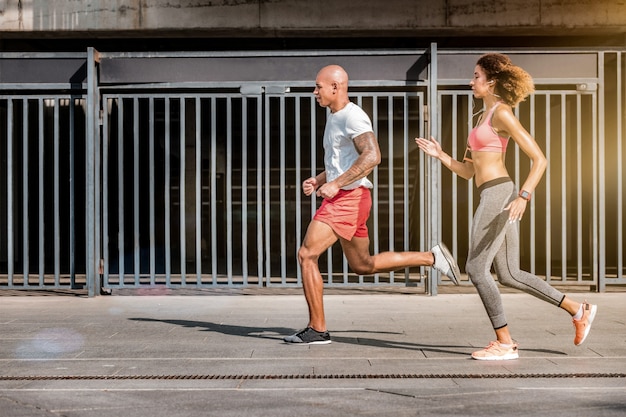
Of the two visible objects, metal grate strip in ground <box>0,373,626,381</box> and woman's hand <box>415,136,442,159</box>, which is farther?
woman's hand <box>415,136,442,159</box>

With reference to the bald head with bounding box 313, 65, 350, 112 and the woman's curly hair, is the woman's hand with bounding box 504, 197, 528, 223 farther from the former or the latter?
the bald head with bounding box 313, 65, 350, 112

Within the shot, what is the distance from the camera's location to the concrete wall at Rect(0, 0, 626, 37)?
11.3 m

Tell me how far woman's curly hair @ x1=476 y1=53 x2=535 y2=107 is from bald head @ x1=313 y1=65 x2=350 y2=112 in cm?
105

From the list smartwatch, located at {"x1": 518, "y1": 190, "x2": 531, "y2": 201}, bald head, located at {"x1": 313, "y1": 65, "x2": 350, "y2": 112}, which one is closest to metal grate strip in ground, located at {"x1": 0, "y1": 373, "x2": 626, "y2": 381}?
smartwatch, located at {"x1": 518, "y1": 190, "x2": 531, "y2": 201}

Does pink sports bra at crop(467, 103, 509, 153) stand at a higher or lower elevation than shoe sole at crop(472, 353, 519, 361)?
higher

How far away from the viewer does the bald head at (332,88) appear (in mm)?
6219

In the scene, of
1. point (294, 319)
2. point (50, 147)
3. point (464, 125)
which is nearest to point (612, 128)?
point (464, 125)

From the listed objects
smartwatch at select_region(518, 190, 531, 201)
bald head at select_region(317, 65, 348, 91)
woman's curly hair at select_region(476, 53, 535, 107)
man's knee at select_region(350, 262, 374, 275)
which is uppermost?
bald head at select_region(317, 65, 348, 91)

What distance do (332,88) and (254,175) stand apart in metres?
10.1

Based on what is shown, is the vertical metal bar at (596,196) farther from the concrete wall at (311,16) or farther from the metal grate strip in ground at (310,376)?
the metal grate strip in ground at (310,376)

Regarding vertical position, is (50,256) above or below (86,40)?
below

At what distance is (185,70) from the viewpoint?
10367mm

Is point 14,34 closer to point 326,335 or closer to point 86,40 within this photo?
point 86,40

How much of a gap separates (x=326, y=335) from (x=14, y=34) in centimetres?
720
